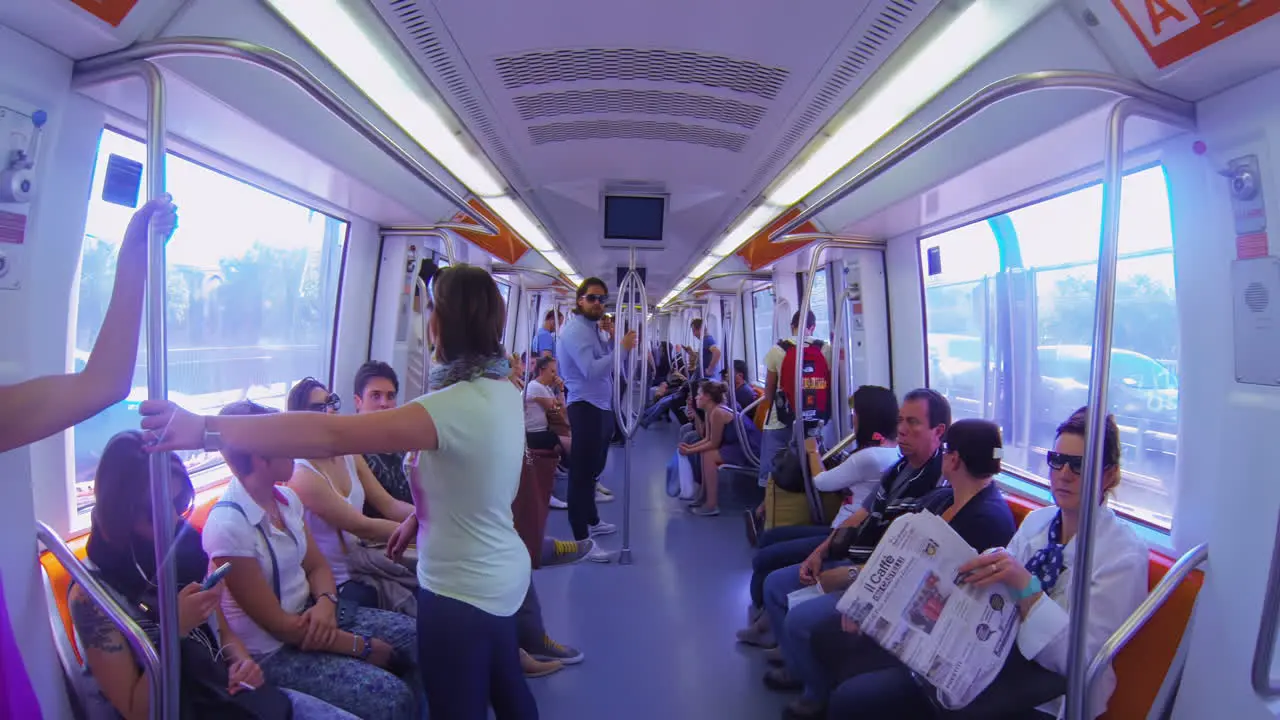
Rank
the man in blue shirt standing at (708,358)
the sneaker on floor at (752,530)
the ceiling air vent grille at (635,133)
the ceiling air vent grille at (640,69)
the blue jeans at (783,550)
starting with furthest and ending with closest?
the man in blue shirt standing at (708,358), the sneaker on floor at (752,530), the blue jeans at (783,550), the ceiling air vent grille at (635,133), the ceiling air vent grille at (640,69)

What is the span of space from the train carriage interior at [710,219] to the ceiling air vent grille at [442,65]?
2cm

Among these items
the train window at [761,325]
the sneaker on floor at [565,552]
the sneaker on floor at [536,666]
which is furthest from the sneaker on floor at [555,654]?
the train window at [761,325]

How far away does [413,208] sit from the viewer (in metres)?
4.14

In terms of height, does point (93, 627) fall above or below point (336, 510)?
below

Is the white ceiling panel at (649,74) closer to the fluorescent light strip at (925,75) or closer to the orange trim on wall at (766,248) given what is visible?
the fluorescent light strip at (925,75)

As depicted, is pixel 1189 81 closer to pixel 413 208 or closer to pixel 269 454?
pixel 269 454

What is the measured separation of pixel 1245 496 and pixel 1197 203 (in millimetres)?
864

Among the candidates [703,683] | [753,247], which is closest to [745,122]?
[703,683]

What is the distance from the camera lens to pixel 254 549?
2.05m

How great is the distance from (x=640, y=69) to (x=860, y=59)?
79cm

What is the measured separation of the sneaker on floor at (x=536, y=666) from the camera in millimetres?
2996

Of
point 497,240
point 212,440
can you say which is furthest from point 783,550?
point 497,240

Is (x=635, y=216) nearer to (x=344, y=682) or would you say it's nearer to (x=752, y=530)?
(x=752, y=530)

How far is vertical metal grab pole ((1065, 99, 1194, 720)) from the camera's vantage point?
157 centimetres
